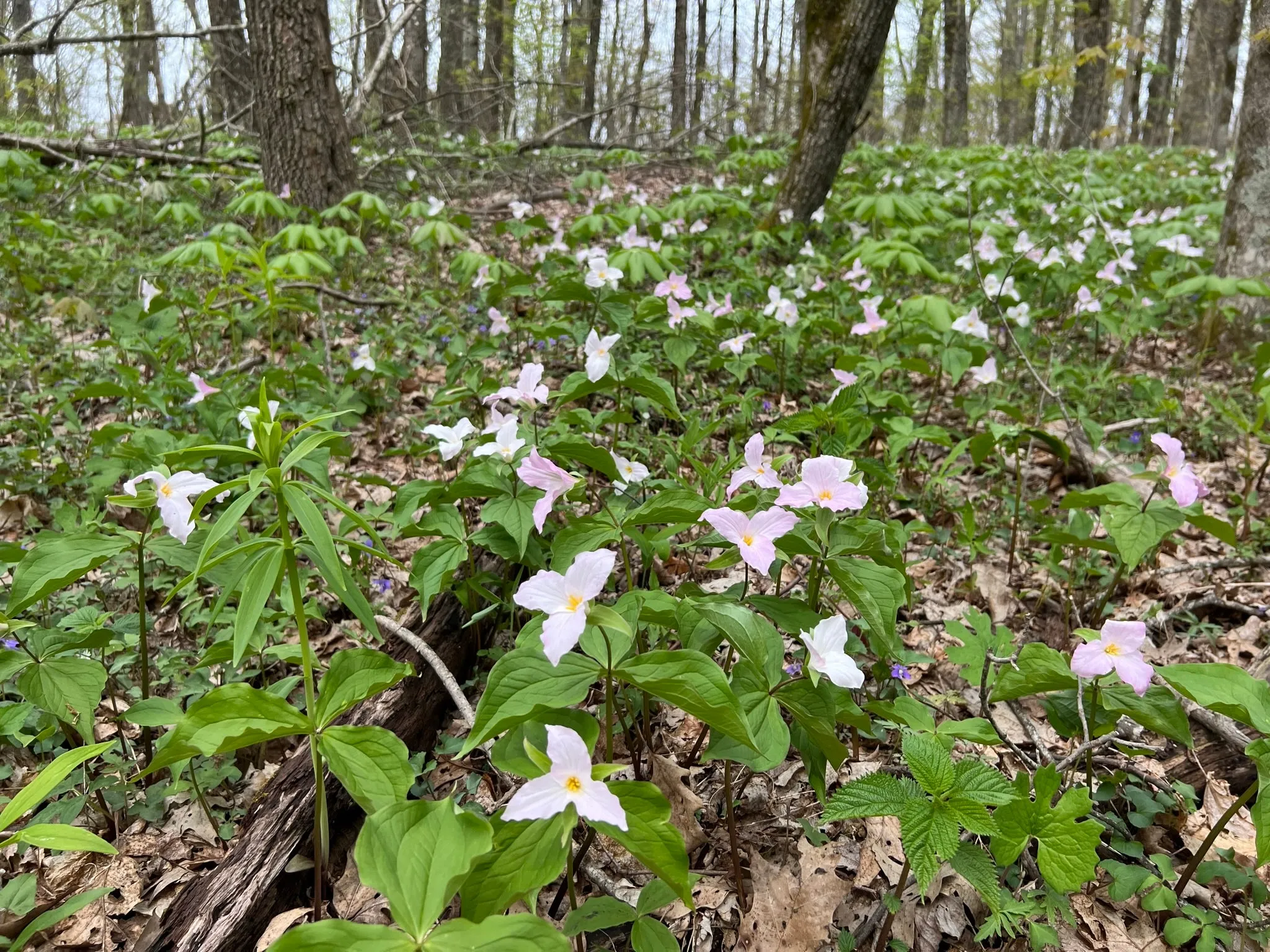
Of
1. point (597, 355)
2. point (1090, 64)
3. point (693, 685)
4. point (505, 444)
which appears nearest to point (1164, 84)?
point (1090, 64)

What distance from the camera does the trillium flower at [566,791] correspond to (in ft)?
3.07

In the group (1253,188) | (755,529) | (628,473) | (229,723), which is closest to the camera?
(229,723)

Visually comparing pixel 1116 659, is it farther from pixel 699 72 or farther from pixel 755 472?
pixel 699 72

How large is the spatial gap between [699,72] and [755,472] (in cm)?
999

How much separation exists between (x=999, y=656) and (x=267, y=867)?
5.29 feet

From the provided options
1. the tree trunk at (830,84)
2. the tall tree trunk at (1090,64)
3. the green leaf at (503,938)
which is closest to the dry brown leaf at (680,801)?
the green leaf at (503,938)

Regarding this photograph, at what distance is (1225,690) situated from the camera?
1.24 m

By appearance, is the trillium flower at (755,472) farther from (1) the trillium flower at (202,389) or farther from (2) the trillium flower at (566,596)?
(1) the trillium flower at (202,389)

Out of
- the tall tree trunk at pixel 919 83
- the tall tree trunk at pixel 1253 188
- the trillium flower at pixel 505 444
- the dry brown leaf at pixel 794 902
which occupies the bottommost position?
the dry brown leaf at pixel 794 902

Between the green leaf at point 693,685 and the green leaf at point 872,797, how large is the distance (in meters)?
0.17

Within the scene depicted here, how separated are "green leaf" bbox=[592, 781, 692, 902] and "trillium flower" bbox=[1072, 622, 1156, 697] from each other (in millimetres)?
789

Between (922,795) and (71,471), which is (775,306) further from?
(71,471)

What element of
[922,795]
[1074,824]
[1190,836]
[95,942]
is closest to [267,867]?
[95,942]

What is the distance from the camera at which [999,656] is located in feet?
5.82
